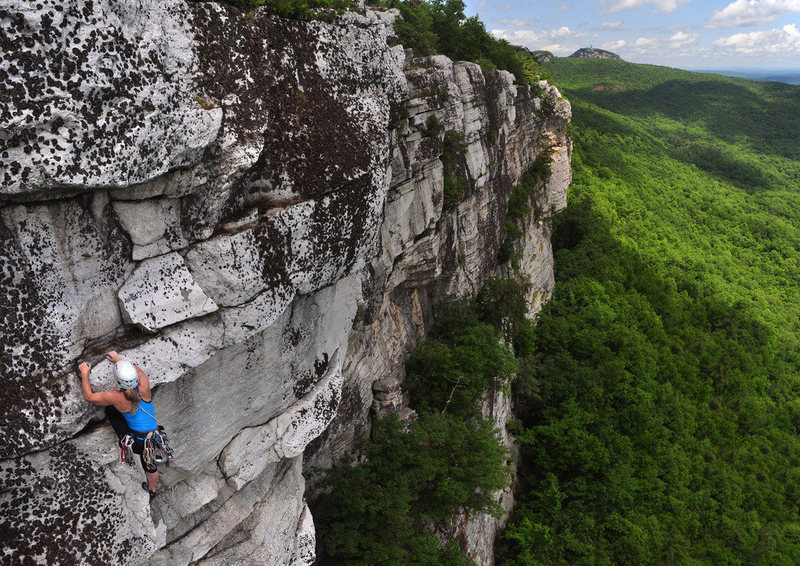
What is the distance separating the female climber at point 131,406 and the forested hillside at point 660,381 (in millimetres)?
16144

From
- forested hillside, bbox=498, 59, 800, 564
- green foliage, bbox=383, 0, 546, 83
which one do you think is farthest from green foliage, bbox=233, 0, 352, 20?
forested hillside, bbox=498, 59, 800, 564

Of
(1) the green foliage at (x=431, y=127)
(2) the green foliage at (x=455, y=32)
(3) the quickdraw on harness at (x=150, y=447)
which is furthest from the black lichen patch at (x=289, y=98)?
(2) the green foliage at (x=455, y=32)

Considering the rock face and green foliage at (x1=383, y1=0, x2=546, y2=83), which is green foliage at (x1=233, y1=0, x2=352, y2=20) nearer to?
the rock face

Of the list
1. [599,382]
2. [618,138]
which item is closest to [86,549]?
[599,382]

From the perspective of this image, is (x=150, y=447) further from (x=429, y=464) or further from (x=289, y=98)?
(x=429, y=464)

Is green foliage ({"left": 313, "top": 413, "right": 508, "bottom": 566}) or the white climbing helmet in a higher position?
the white climbing helmet

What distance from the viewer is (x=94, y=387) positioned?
5.83 metres

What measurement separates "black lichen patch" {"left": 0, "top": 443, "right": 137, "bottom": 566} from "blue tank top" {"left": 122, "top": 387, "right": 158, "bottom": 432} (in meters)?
0.68

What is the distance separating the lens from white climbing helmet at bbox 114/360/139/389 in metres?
5.66

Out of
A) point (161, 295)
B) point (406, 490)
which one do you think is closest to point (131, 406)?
point (161, 295)

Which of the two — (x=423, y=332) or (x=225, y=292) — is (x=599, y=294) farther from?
(x=225, y=292)

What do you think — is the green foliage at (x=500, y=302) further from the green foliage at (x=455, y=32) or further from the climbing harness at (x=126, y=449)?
the climbing harness at (x=126, y=449)

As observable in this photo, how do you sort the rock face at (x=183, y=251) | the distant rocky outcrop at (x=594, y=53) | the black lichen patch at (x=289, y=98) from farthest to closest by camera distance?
the distant rocky outcrop at (x=594, y=53) → the black lichen patch at (x=289, y=98) → the rock face at (x=183, y=251)

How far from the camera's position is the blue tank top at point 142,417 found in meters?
6.14
